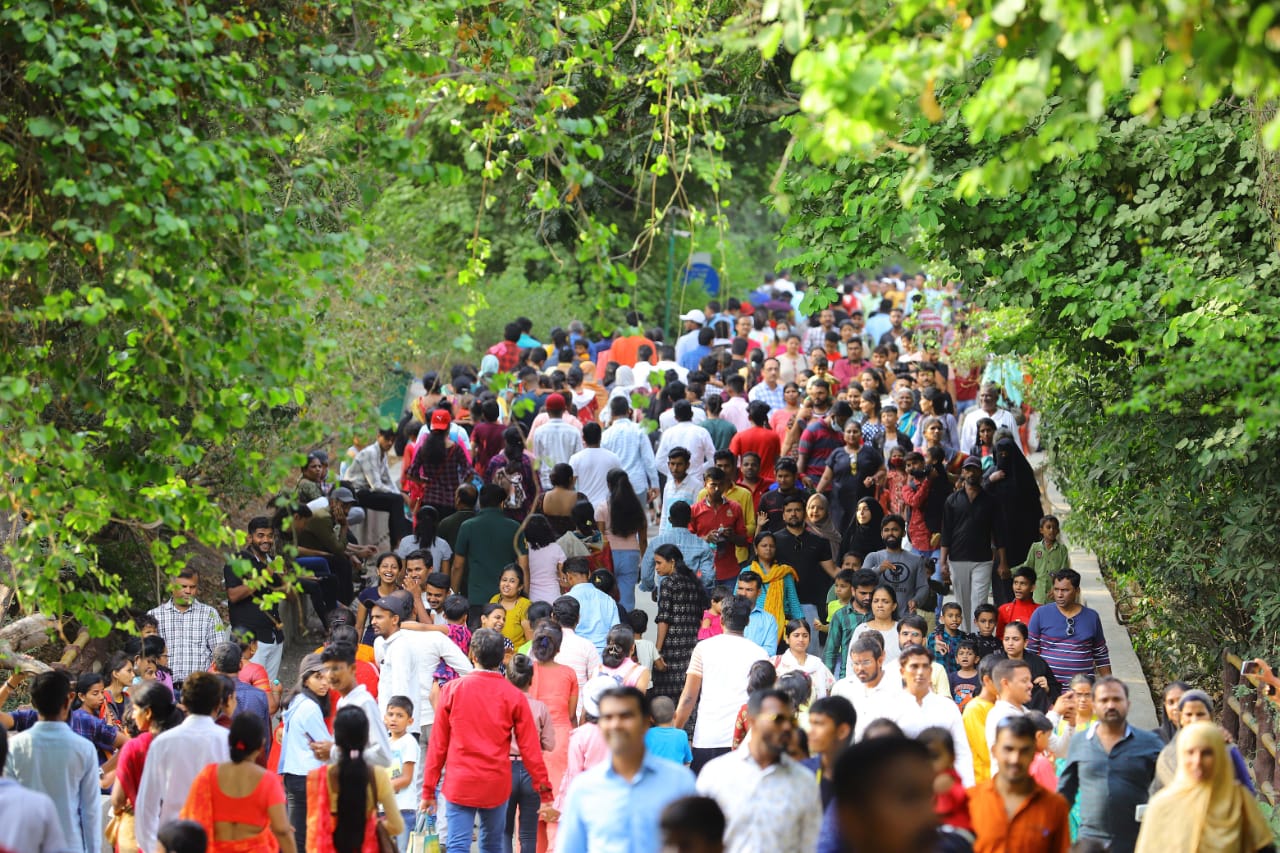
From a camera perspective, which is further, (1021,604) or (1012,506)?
(1012,506)

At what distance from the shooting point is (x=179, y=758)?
785cm

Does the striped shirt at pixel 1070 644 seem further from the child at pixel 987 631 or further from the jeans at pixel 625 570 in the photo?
the jeans at pixel 625 570

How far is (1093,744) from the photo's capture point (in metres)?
8.27

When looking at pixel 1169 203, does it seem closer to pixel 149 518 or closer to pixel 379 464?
pixel 149 518

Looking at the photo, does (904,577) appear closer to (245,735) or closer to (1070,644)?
(1070,644)

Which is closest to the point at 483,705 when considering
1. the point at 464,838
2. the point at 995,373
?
the point at 464,838

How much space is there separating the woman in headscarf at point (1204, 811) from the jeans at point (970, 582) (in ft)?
21.7

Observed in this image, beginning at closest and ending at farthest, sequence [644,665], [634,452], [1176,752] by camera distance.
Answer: [1176,752], [644,665], [634,452]

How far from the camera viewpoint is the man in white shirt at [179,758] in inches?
309

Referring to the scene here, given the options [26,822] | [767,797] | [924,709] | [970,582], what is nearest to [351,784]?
[26,822]

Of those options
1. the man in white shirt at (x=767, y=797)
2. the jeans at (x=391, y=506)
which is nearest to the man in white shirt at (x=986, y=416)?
the jeans at (x=391, y=506)

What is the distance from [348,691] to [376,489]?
689 cm

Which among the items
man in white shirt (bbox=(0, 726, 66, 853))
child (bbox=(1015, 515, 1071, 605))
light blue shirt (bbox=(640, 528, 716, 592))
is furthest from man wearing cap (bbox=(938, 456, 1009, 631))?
man in white shirt (bbox=(0, 726, 66, 853))

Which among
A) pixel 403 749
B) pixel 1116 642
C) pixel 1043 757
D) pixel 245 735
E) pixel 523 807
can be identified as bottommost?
pixel 1043 757
